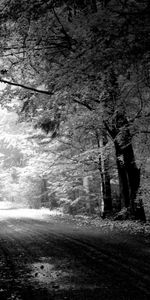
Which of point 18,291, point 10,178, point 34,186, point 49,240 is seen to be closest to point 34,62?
point 49,240

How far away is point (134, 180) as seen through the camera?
15.3 m

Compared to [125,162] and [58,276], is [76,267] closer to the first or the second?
[58,276]

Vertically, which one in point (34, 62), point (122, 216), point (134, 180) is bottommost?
point (122, 216)

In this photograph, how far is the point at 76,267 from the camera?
7008 millimetres

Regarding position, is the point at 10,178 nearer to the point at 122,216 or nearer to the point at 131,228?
the point at 122,216

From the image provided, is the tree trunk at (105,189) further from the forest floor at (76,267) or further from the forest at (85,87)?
the forest floor at (76,267)

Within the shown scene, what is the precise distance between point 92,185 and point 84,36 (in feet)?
57.0

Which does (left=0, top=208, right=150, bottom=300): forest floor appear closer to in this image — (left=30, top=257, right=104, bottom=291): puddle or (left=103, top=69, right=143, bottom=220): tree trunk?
(left=30, top=257, right=104, bottom=291): puddle

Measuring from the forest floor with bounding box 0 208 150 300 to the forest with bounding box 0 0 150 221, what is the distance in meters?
4.47

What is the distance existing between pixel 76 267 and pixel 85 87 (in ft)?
18.4

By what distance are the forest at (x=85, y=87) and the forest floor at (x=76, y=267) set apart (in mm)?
4471

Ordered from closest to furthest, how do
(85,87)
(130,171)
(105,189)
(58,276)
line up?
1. (58,276)
2. (85,87)
3. (130,171)
4. (105,189)

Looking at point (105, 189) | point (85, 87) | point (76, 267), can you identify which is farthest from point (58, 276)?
point (105, 189)

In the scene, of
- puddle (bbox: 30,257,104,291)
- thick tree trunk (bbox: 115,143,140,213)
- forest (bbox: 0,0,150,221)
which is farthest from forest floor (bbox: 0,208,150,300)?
forest (bbox: 0,0,150,221)
